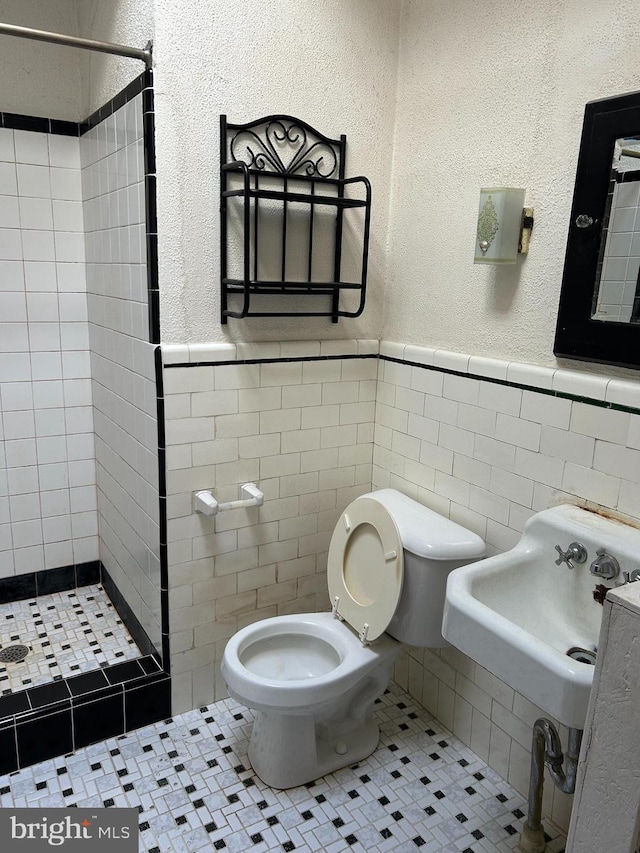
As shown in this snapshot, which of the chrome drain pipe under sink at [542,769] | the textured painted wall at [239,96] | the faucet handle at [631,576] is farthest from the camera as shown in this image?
the textured painted wall at [239,96]

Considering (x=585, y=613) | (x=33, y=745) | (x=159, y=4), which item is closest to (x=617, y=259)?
(x=585, y=613)

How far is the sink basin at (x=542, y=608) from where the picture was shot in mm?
1168

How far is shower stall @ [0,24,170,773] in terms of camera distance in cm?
185

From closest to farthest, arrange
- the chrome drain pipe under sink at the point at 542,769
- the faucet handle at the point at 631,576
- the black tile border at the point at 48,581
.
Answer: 1. the faucet handle at the point at 631,576
2. the chrome drain pipe under sink at the point at 542,769
3. the black tile border at the point at 48,581

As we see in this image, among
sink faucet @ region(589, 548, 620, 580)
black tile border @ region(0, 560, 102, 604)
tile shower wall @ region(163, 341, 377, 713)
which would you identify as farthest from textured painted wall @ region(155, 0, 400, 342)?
black tile border @ region(0, 560, 102, 604)

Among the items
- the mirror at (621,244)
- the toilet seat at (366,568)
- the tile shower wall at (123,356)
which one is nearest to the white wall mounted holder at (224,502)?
the tile shower wall at (123,356)

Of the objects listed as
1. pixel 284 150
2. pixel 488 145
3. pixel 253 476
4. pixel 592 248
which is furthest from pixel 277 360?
pixel 592 248

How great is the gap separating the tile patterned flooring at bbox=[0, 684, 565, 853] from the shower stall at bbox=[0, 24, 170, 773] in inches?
4.1

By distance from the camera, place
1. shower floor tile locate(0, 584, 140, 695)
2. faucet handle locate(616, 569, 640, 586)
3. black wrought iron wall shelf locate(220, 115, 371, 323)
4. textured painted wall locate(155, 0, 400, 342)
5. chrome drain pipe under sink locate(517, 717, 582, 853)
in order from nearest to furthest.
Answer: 1. faucet handle locate(616, 569, 640, 586)
2. chrome drain pipe under sink locate(517, 717, 582, 853)
3. textured painted wall locate(155, 0, 400, 342)
4. black wrought iron wall shelf locate(220, 115, 371, 323)
5. shower floor tile locate(0, 584, 140, 695)

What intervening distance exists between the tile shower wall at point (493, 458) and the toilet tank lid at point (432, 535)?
0.08 m

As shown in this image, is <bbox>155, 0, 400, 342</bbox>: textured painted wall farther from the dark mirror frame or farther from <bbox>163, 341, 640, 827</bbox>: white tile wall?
the dark mirror frame

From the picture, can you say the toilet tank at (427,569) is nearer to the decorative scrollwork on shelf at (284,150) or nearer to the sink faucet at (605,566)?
the sink faucet at (605,566)

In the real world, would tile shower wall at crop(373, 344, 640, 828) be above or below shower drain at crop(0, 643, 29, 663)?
above
